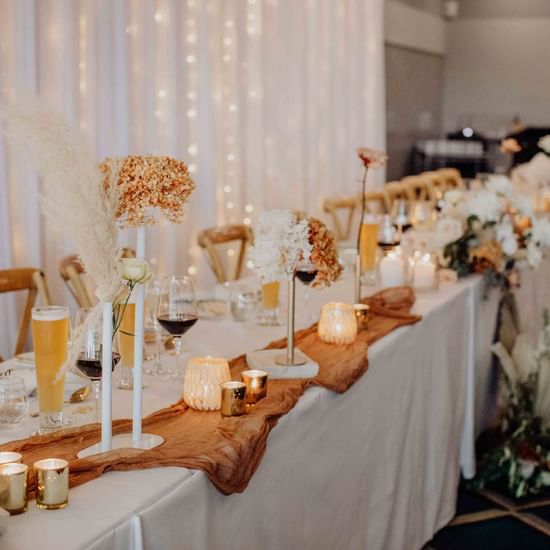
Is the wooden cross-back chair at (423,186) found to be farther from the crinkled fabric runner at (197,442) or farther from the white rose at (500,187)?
the crinkled fabric runner at (197,442)

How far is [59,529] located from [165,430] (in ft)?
1.48

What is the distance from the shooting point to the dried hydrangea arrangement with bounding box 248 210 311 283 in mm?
2006

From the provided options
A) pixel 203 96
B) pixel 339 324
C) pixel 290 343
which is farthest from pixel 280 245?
pixel 203 96

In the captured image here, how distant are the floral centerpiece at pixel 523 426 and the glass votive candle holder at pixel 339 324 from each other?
1448 millimetres

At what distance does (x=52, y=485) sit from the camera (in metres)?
1.34

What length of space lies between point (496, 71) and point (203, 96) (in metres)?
6.92

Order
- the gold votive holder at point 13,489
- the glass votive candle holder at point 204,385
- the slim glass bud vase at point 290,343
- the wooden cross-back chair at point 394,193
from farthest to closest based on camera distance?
the wooden cross-back chair at point 394,193
the slim glass bud vase at point 290,343
the glass votive candle holder at point 204,385
the gold votive holder at point 13,489

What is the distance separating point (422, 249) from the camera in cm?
374

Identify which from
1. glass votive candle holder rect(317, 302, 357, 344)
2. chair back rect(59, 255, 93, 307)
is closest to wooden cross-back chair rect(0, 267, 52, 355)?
chair back rect(59, 255, 93, 307)

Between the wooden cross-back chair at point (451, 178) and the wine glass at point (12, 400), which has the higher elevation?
the wooden cross-back chair at point (451, 178)

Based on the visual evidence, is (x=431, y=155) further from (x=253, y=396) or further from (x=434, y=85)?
(x=253, y=396)

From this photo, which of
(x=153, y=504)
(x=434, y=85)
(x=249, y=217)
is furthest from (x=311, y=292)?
(x=434, y=85)

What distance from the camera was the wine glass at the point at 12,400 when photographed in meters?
1.69

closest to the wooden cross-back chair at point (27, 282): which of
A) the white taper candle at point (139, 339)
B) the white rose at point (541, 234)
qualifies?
the white taper candle at point (139, 339)
